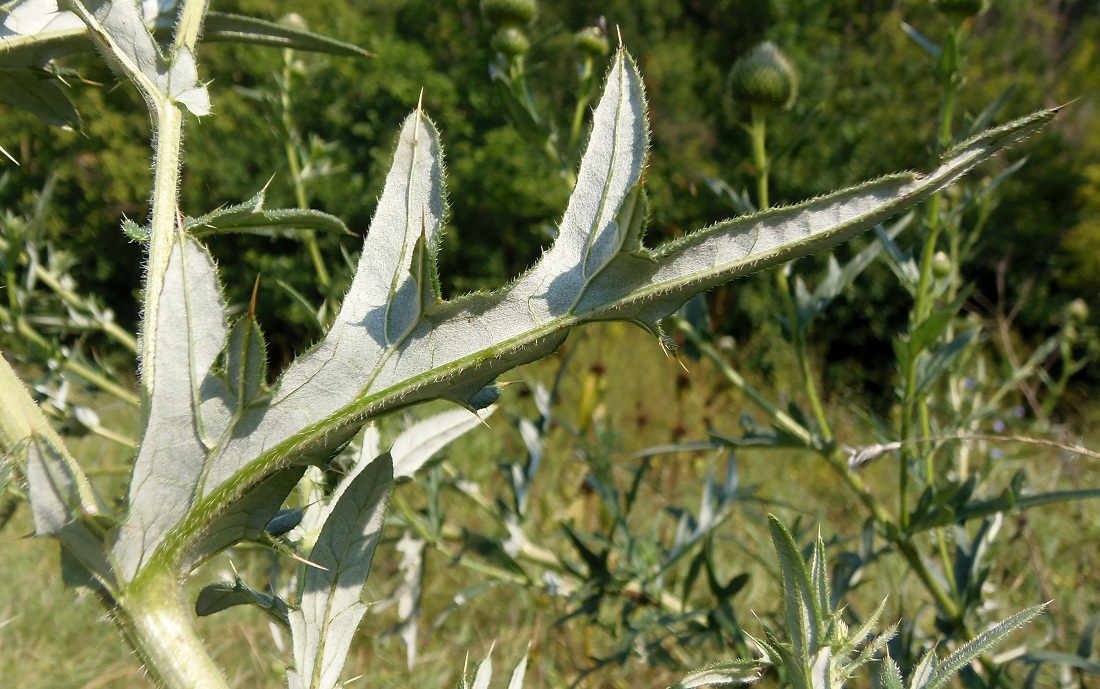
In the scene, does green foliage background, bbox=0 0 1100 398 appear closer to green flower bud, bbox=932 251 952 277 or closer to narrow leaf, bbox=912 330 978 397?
green flower bud, bbox=932 251 952 277

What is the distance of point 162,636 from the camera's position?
0.38 m

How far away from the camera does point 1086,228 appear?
6996 millimetres

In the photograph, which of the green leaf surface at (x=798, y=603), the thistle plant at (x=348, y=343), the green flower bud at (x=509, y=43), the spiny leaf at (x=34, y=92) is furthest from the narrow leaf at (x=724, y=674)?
the green flower bud at (x=509, y=43)

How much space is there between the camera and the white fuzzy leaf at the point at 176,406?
14.7 inches

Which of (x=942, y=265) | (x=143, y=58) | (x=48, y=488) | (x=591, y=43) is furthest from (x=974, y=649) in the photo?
(x=591, y=43)

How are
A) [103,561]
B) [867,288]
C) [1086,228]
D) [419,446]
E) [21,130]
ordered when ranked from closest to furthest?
[103,561], [419,446], [1086,228], [21,130], [867,288]

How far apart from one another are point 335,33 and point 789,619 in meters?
8.74

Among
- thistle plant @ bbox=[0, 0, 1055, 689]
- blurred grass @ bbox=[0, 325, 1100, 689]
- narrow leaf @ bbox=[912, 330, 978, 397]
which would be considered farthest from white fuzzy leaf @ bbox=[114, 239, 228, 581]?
blurred grass @ bbox=[0, 325, 1100, 689]

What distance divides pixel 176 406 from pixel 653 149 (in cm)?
738

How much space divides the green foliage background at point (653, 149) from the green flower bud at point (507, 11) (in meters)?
5.68

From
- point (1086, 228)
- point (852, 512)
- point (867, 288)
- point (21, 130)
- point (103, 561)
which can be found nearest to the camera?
point (103, 561)

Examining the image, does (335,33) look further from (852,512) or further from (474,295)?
(474,295)

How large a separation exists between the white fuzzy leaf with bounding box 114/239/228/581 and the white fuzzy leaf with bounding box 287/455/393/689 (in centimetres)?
9

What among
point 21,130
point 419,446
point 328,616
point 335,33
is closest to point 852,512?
point 419,446
